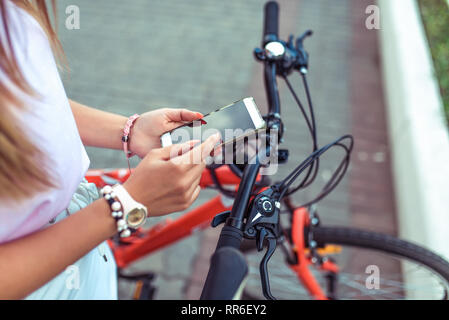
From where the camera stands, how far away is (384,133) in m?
3.45

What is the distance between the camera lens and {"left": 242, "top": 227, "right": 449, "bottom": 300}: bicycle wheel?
5.39 feet

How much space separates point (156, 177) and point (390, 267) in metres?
2.06

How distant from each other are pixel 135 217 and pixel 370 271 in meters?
1.92

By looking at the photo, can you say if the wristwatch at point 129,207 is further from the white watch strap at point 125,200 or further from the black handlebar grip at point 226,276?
the black handlebar grip at point 226,276

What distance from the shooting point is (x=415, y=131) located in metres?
2.82

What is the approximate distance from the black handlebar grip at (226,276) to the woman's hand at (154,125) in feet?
1.65

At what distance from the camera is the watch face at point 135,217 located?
876 millimetres

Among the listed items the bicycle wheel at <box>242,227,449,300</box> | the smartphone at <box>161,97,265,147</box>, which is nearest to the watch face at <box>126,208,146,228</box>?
the smartphone at <box>161,97,265,147</box>

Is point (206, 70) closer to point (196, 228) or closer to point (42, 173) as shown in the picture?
point (196, 228)

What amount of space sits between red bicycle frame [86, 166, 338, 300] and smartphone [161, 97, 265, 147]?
33 centimetres

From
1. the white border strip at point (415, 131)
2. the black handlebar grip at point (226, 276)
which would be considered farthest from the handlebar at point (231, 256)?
the white border strip at point (415, 131)

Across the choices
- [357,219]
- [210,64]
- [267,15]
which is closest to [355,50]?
[210,64]

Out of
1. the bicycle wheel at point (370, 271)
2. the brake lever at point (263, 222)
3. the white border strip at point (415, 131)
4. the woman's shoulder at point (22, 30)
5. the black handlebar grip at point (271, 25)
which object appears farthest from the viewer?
the white border strip at point (415, 131)
